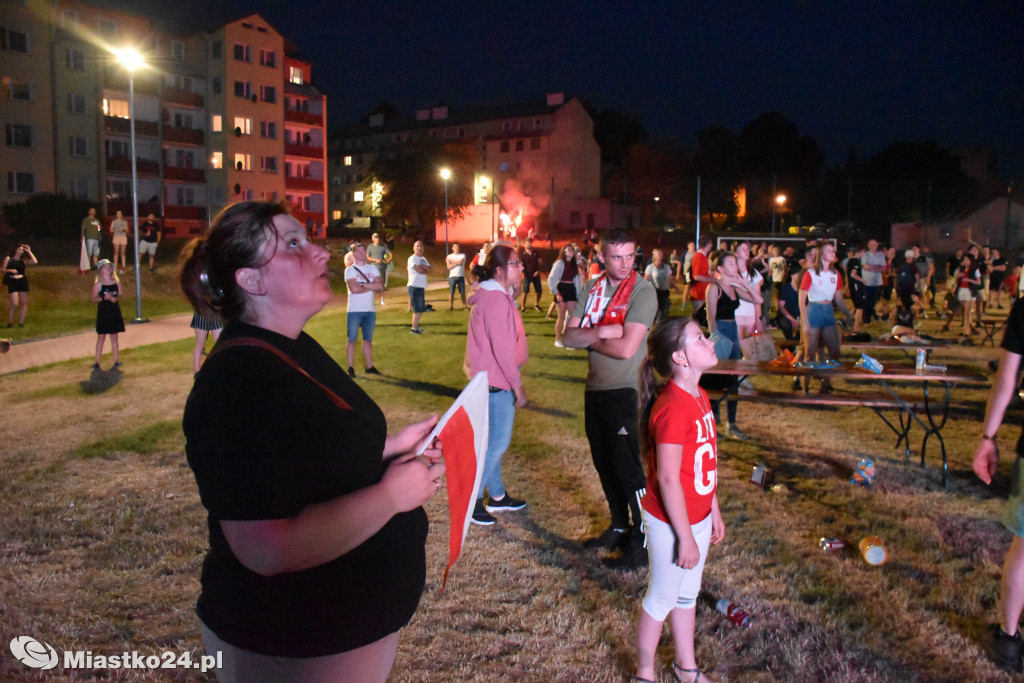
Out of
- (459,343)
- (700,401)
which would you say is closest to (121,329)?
(459,343)

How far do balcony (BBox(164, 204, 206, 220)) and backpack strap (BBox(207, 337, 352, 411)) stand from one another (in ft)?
175

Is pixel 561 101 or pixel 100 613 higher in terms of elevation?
pixel 561 101

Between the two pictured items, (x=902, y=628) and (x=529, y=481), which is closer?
(x=902, y=628)

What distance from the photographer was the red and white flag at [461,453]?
223cm

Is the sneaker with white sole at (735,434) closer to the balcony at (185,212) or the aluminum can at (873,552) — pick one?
the aluminum can at (873,552)

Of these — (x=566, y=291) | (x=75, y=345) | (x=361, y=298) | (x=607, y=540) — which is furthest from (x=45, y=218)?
(x=607, y=540)

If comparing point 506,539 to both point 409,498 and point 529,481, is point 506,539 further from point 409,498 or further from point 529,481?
point 409,498

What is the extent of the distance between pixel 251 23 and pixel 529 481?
54.6 meters

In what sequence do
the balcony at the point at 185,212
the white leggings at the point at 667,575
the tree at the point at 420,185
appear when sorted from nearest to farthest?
the white leggings at the point at 667,575 < the balcony at the point at 185,212 < the tree at the point at 420,185

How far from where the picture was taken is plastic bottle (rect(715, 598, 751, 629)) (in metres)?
3.94

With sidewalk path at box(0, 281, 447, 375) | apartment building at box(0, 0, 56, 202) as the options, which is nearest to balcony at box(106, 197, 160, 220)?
apartment building at box(0, 0, 56, 202)

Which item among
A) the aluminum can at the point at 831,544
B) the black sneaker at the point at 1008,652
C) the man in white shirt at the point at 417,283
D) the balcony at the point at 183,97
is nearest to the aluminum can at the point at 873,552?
the aluminum can at the point at 831,544

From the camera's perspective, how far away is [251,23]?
52000 millimetres

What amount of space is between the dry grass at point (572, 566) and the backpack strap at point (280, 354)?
2283mm
